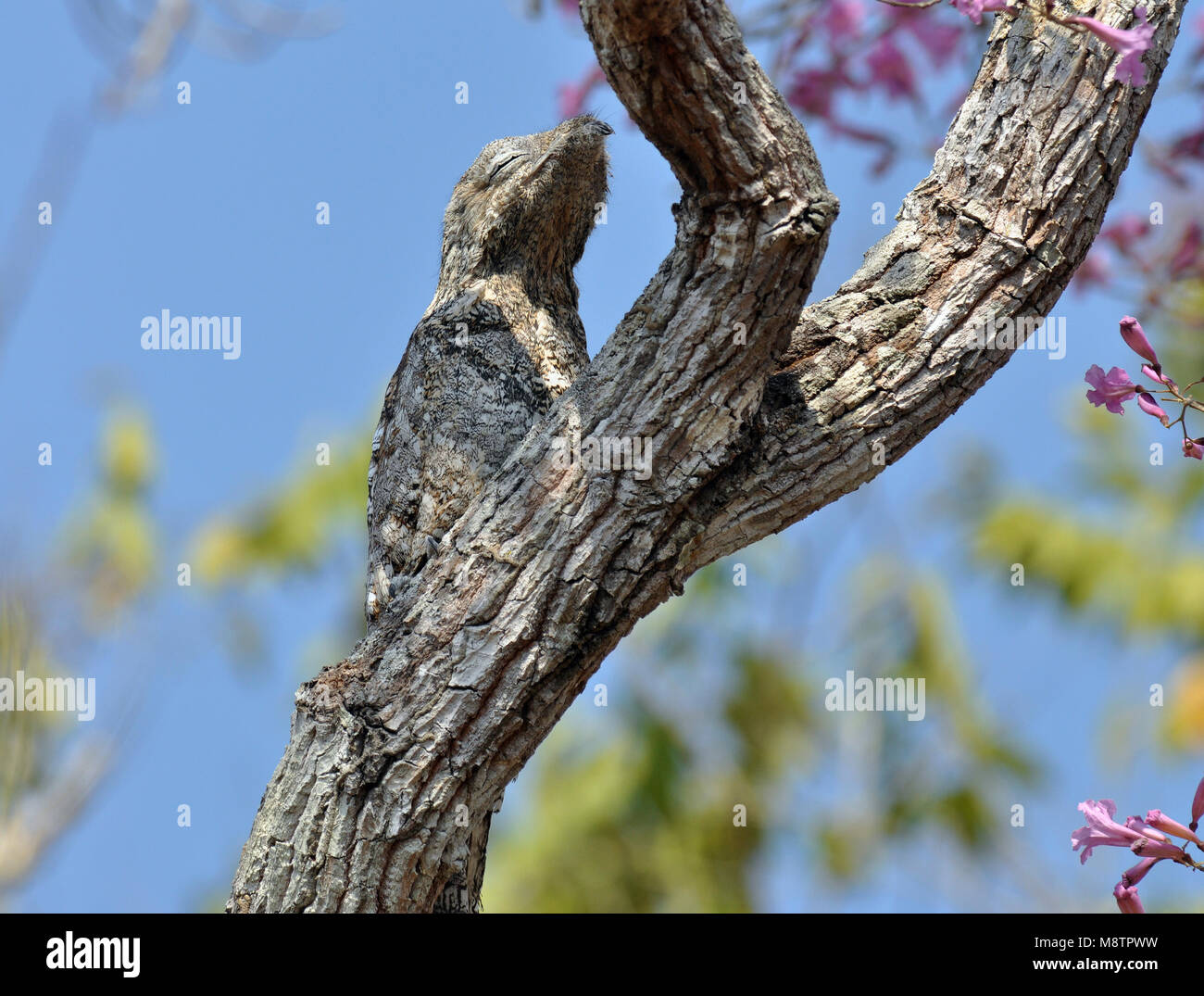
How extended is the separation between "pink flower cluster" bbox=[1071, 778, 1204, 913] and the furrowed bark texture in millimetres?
1199

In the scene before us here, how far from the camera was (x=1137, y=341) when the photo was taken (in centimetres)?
338

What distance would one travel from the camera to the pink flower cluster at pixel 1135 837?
3.01 metres

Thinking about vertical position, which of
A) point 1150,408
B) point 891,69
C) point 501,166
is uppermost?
point 891,69

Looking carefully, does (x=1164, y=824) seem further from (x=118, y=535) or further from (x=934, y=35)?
(x=118, y=535)

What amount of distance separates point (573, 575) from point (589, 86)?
3.80m

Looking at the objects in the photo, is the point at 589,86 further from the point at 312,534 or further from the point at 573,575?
the point at 312,534

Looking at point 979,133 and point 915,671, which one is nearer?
point 979,133

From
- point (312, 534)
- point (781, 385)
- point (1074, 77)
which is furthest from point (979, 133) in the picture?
point (312, 534)

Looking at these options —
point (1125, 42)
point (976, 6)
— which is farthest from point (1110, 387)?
point (976, 6)

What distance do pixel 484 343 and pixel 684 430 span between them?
165 cm

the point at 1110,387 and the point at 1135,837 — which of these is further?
the point at 1110,387

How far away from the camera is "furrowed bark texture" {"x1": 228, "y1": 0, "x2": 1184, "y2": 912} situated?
319 centimetres

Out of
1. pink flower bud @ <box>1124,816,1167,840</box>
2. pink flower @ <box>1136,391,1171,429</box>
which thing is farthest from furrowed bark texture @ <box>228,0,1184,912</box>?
pink flower bud @ <box>1124,816,1167,840</box>

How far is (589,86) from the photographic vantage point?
623 cm
